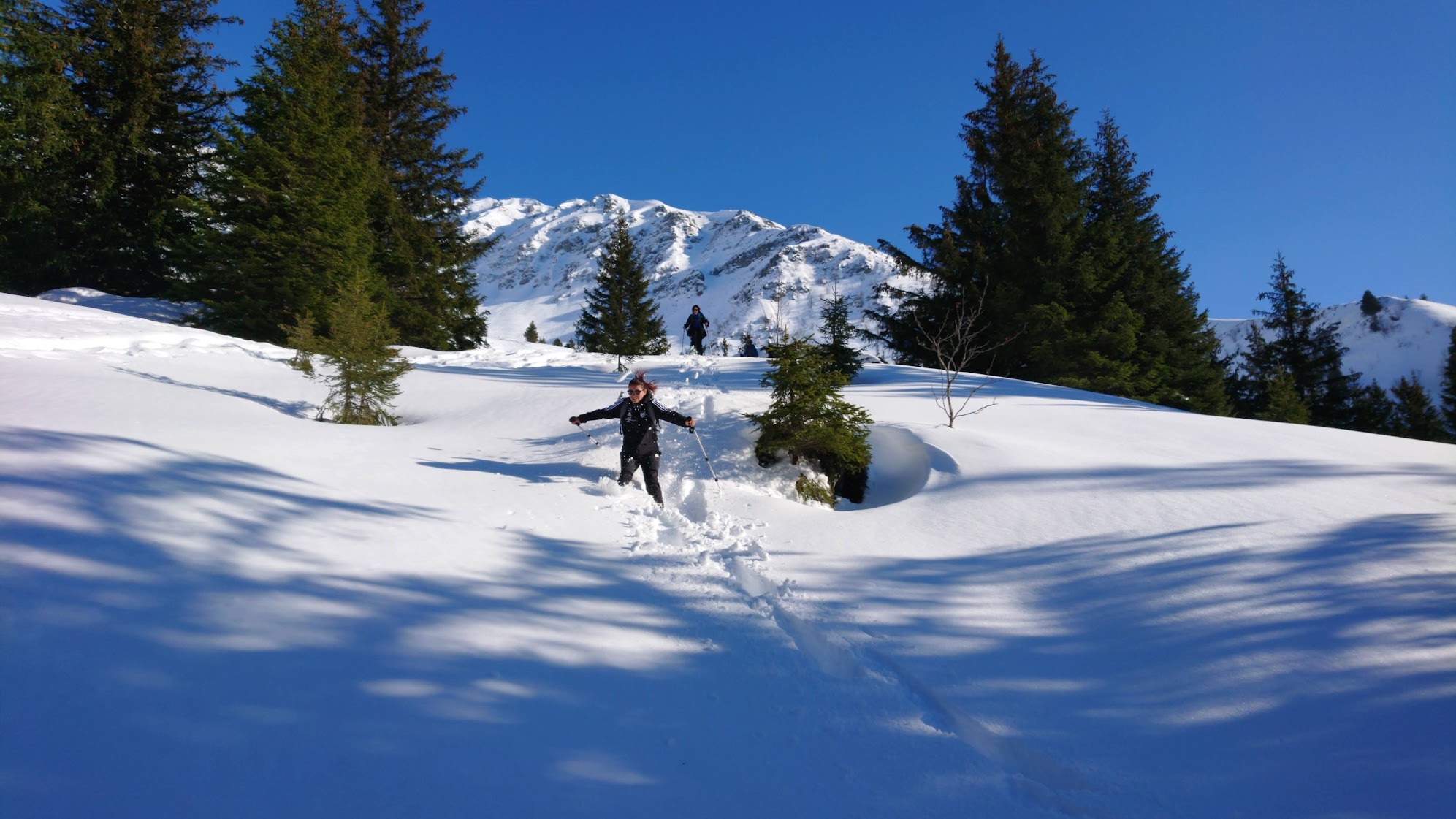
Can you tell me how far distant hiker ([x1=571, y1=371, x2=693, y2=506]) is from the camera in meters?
6.70

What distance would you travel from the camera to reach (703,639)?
136 inches

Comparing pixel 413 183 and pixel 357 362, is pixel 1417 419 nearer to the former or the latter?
pixel 357 362

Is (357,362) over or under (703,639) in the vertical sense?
over

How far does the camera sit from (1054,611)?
3.86m

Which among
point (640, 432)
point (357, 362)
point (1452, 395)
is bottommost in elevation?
point (640, 432)

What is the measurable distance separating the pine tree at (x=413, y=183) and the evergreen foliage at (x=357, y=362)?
11.8m

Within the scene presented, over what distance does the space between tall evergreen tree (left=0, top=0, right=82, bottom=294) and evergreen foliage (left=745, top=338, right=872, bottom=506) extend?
867 inches

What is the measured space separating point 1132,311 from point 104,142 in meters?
33.2

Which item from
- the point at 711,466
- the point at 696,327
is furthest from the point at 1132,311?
the point at 711,466

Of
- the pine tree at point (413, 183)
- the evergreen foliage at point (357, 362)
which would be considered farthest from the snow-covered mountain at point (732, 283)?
the evergreen foliage at point (357, 362)

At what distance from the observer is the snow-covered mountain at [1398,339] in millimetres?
54312

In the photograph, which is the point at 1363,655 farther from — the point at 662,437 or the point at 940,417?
the point at 662,437

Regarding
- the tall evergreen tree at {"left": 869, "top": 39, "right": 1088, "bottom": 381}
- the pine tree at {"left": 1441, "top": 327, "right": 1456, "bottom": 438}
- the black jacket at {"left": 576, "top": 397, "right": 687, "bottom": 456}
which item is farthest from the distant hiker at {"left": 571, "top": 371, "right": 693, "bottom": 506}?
the pine tree at {"left": 1441, "top": 327, "right": 1456, "bottom": 438}

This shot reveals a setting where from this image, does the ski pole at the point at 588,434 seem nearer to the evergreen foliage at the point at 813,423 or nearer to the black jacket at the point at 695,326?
the evergreen foliage at the point at 813,423
